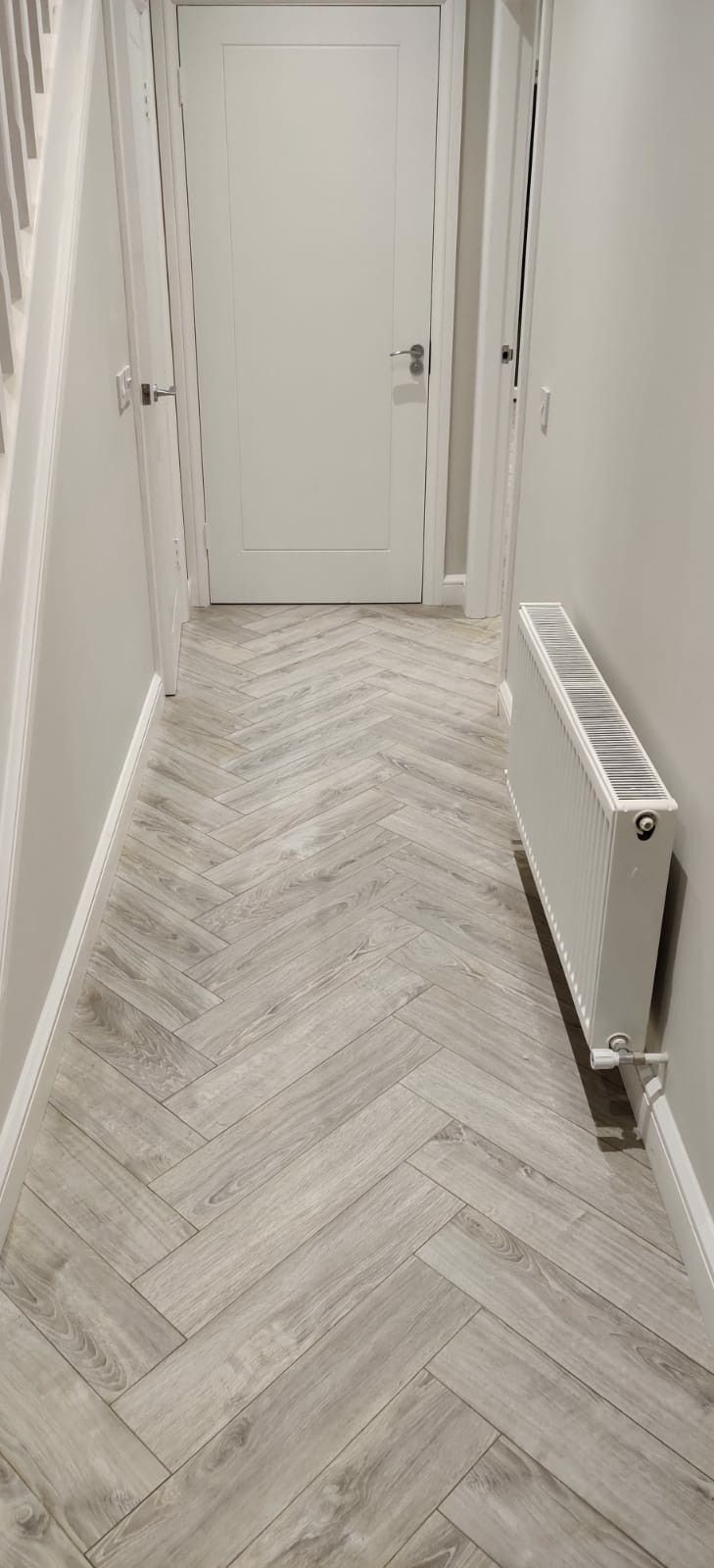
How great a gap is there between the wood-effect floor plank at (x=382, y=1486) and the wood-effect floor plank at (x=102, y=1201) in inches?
17.6

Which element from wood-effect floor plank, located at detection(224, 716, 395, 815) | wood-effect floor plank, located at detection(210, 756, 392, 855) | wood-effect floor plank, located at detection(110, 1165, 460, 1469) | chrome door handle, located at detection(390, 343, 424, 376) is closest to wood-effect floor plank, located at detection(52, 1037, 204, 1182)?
wood-effect floor plank, located at detection(110, 1165, 460, 1469)

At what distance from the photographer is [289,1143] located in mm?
2078

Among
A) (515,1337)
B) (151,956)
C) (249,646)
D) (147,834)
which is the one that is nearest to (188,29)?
(249,646)

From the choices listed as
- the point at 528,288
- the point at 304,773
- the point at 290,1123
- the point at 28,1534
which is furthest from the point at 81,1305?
the point at 528,288

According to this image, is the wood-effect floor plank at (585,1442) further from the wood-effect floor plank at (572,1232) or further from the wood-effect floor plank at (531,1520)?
the wood-effect floor plank at (572,1232)

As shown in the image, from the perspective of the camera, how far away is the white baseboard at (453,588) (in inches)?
185

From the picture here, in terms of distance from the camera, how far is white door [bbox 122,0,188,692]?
129 inches

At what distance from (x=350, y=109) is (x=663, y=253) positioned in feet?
8.38

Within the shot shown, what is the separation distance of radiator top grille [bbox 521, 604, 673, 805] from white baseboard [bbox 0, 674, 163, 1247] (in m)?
1.10

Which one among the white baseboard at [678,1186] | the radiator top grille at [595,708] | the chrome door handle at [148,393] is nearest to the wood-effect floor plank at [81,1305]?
the white baseboard at [678,1186]

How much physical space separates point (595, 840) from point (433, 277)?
294 cm

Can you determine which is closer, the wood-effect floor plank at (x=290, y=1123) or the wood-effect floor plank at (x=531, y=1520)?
the wood-effect floor plank at (x=531, y=1520)

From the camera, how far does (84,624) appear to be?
8.47 ft

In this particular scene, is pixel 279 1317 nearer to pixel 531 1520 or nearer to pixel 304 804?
pixel 531 1520
